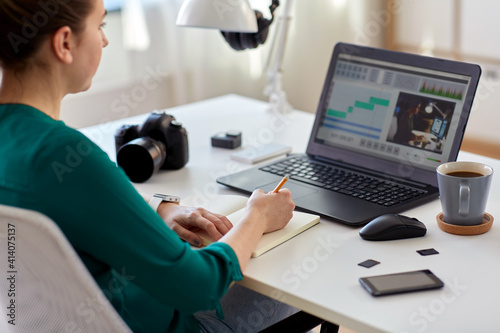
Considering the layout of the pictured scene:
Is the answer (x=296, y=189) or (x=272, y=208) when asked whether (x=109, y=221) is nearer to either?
(x=272, y=208)

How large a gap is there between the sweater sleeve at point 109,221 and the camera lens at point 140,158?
0.56 meters

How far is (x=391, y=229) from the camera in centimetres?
113

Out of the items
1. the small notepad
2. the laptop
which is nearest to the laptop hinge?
the laptop

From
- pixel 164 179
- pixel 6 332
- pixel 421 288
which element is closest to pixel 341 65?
pixel 164 179

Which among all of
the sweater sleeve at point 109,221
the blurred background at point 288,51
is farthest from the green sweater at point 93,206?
the blurred background at point 288,51

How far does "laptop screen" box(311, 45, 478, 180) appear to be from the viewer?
4.43ft

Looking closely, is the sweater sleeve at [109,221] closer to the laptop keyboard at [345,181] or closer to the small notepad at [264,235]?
the small notepad at [264,235]

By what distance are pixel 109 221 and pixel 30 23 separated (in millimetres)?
311

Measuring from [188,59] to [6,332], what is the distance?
253 centimetres

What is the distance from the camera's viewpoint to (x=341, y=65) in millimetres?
1549

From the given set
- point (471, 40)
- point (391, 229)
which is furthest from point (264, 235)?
point (471, 40)

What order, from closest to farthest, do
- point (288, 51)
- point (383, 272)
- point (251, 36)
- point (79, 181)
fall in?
point (79, 181), point (383, 272), point (251, 36), point (288, 51)

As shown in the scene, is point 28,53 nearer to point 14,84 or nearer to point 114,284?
point 14,84

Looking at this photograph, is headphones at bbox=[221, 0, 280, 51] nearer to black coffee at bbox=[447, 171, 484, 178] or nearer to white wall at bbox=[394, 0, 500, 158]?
black coffee at bbox=[447, 171, 484, 178]
